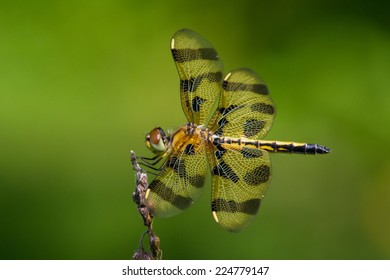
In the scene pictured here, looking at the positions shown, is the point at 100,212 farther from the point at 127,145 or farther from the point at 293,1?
the point at 293,1

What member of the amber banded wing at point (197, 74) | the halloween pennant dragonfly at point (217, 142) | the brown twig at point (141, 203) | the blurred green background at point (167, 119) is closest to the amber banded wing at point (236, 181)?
the halloween pennant dragonfly at point (217, 142)

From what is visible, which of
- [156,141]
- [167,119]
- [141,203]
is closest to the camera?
[141,203]

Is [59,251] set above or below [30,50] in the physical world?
below

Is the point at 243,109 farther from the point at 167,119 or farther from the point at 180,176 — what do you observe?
the point at 167,119

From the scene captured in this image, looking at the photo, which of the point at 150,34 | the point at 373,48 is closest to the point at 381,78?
the point at 373,48

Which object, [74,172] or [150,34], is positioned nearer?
[74,172]

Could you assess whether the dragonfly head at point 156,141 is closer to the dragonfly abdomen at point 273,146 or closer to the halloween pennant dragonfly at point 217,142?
the halloween pennant dragonfly at point 217,142

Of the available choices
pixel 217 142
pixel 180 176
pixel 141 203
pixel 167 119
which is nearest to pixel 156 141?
pixel 180 176
